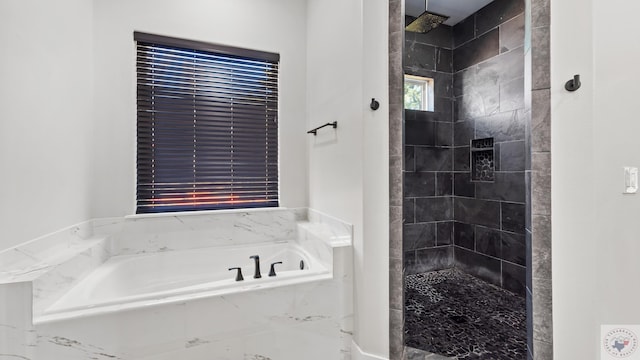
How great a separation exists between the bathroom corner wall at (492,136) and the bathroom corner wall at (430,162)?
0.31 ft

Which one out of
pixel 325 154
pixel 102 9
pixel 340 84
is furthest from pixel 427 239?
pixel 102 9

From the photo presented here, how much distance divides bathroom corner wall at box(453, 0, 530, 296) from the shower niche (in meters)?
0.04

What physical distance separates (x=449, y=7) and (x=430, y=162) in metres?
1.70

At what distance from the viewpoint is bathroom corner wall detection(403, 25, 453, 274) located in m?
3.04

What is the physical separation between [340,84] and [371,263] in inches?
50.0

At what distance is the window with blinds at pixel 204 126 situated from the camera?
2.24 meters

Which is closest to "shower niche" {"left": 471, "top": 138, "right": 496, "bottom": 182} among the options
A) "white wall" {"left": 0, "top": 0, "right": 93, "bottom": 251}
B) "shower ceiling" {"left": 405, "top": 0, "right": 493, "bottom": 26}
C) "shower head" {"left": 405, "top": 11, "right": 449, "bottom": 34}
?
"shower head" {"left": 405, "top": 11, "right": 449, "bottom": 34}

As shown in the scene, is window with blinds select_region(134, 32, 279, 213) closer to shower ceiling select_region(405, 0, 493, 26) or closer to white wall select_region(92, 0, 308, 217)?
white wall select_region(92, 0, 308, 217)

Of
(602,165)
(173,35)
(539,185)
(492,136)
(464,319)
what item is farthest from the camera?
(492,136)

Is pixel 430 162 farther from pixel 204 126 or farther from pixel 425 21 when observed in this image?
pixel 204 126

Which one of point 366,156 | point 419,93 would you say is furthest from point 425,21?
point 366,156

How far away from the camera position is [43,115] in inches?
58.2

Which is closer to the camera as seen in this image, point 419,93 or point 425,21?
point 425,21

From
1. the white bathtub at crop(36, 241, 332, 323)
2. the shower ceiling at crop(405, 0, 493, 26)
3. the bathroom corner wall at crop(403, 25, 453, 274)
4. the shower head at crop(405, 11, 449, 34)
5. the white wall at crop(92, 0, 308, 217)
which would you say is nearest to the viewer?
the white bathtub at crop(36, 241, 332, 323)
